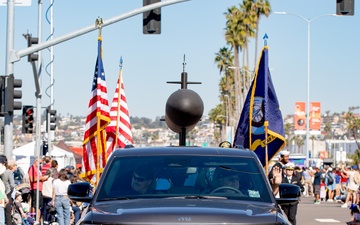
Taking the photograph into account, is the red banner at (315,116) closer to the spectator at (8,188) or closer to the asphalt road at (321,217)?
the asphalt road at (321,217)

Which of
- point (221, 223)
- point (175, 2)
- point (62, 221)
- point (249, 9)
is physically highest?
point (249, 9)

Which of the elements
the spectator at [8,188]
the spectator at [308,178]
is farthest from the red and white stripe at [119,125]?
the spectator at [308,178]

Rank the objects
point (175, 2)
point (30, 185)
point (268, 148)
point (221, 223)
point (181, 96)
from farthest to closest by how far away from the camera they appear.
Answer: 1. point (30, 185)
2. point (175, 2)
3. point (181, 96)
4. point (268, 148)
5. point (221, 223)

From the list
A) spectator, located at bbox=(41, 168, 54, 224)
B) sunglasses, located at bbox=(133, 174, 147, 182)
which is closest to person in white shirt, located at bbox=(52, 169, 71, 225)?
spectator, located at bbox=(41, 168, 54, 224)

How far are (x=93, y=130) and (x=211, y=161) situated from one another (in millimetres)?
12859

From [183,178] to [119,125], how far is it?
53.0ft

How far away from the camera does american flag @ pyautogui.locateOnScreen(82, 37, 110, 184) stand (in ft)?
72.5

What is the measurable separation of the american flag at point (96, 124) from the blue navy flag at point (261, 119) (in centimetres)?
352

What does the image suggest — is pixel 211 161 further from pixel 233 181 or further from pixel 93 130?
pixel 93 130

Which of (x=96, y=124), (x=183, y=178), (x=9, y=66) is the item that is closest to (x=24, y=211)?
(x=9, y=66)

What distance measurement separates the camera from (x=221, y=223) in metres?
7.87

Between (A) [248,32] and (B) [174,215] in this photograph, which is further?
(A) [248,32]

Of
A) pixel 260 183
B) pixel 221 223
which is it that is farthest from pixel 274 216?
pixel 260 183

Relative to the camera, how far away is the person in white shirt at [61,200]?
22906 millimetres
